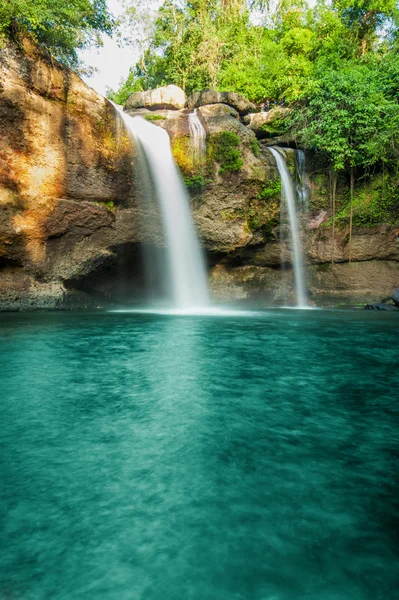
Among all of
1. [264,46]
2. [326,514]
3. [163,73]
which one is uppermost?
[163,73]

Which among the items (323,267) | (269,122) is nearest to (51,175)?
(269,122)

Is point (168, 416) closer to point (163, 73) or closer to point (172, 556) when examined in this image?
point (172, 556)

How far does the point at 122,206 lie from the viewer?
12.0 m

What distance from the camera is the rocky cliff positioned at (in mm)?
10023

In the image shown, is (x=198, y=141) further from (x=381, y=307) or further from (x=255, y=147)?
(x=381, y=307)

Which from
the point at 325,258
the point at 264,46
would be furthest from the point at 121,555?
the point at 264,46

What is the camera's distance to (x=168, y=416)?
323 centimetres

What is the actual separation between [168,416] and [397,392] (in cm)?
231

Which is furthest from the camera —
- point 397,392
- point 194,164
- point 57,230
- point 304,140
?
point 304,140

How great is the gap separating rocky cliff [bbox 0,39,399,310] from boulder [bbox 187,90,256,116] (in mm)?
52

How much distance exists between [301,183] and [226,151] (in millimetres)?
3391

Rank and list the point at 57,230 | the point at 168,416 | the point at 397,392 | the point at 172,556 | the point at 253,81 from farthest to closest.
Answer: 1. the point at 253,81
2. the point at 57,230
3. the point at 397,392
4. the point at 168,416
5. the point at 172,556

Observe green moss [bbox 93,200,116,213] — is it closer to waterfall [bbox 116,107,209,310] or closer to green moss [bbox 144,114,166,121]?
waterfall [bbox 116,107,209,310]

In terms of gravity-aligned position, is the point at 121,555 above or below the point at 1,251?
below
